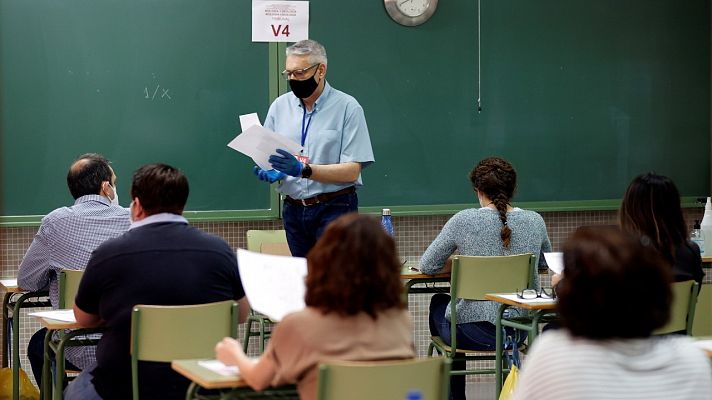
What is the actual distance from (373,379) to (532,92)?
14.4 ft

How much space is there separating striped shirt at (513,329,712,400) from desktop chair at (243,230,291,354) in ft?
12.8

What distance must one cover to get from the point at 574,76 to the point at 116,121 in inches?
112

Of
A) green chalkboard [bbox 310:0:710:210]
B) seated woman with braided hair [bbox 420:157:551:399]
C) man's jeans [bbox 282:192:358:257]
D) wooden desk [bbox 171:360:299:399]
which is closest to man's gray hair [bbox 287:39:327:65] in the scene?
man's jeans [bbox 282:192:358:257]

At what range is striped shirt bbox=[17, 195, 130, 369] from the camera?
457 cm

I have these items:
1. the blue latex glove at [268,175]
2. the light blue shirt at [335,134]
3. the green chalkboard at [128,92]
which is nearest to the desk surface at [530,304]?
the light blue shirt at [335,134]

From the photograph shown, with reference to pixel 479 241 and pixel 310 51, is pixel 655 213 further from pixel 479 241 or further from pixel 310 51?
→ pixel 310 51

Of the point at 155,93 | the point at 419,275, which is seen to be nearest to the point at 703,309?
the point at 419,275

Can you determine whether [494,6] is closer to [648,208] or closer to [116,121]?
[116,121]

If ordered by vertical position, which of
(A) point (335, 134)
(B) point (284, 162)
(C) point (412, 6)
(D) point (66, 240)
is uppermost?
(C) point (412, 6)

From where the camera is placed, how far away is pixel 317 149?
5.10 m

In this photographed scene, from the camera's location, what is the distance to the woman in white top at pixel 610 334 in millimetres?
1941

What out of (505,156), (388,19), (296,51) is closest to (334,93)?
(296,51)

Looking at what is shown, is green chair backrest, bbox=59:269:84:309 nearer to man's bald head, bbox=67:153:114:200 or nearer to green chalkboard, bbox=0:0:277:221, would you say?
man's bald head, bbox=67:153:114:200

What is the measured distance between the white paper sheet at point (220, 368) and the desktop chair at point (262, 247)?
300 cm
